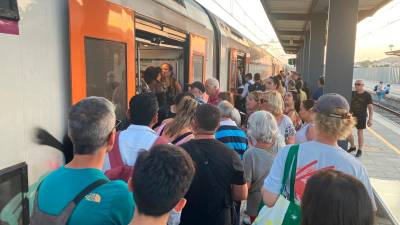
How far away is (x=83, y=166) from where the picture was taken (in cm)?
174

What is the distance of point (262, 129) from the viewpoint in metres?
3.24

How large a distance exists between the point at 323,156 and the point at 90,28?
1.87 metres

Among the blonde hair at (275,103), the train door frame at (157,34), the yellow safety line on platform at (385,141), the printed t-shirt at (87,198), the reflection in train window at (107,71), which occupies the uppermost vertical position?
the train door frame at (157,34)

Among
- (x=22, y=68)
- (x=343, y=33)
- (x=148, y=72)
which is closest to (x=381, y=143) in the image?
(x=343, y=33)

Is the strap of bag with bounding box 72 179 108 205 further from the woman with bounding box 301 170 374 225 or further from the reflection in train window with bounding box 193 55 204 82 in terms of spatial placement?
the reflection in train window with bounding box 193 55 204 82

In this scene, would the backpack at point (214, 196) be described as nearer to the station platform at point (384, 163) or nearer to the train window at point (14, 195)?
the train window at point (14, 195)

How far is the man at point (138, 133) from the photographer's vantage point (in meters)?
2.62

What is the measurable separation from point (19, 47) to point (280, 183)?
1660mm

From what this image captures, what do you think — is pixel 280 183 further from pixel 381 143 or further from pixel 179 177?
pixel 381 143

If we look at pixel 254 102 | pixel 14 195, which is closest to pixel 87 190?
pixel 14 195

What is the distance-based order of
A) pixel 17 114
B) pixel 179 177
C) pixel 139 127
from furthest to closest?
pixel 139 127 → pixel 17 114 → pixel 179 177

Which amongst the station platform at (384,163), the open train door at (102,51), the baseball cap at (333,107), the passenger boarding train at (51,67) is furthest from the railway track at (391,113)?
the baseball cap at (333,107)

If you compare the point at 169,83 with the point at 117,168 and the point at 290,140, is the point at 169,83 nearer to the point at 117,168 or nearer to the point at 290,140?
the point at 290,140

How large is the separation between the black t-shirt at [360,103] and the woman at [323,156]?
237 inches
